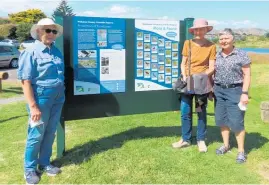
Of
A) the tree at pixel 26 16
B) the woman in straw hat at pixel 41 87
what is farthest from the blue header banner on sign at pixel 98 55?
the tree at pixel 26 16

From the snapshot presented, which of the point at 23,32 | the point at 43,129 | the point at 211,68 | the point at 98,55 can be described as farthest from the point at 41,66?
the point at 23,32

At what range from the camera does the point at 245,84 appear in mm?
4238

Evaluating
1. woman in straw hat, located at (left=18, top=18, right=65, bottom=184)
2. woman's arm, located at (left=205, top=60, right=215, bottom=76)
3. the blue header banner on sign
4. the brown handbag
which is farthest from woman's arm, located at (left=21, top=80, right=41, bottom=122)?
woman's arm, located at (left=205, top=60, right=215, bottom=76)

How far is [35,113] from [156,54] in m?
2.11

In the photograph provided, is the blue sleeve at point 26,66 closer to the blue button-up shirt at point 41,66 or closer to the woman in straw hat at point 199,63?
the blue button-up shirt at point 41,66

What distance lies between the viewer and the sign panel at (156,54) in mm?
4871

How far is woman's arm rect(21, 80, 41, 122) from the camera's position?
3432mm

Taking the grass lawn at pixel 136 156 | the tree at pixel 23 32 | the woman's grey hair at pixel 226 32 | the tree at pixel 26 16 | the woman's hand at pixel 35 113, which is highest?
the tree at pixel 26 16

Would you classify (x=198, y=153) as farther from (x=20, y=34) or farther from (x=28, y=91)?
(x=20, y=34)

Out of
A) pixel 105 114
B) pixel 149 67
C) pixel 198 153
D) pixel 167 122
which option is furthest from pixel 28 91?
pixel 167 122

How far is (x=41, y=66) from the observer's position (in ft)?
11.5

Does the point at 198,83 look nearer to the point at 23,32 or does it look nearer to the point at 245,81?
the point at 245,81

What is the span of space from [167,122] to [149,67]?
178 centimetres

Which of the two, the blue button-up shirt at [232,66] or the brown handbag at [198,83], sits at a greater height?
the blue button-up shirt at [232,66]
